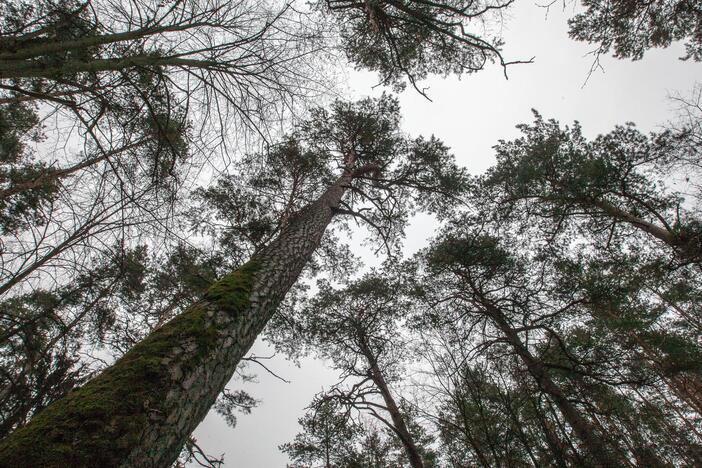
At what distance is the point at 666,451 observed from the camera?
1160 centimetres

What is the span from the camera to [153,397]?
127 cm

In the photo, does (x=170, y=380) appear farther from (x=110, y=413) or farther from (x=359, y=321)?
(x=359, y=321)

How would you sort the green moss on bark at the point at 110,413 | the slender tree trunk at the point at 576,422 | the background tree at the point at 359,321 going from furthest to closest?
the background tree at the point at 359,321 < the slender tree trunk at the point at 576,422 < the green moss on bark at the point at 110,413

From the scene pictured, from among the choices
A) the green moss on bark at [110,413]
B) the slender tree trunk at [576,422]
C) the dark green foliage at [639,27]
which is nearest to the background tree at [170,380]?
the green moss on bark at [110,413]

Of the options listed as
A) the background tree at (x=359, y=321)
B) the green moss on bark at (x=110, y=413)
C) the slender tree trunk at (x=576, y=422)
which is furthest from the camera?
the background tree at (x=359, y=321)

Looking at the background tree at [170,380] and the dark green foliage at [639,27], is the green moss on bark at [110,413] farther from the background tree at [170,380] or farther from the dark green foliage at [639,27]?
the dark green foliage at [639,27]

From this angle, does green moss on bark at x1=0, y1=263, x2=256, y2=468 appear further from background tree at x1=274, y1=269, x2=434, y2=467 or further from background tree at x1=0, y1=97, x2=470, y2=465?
background tree at x1=274, y1=269, x2=434, y2=467

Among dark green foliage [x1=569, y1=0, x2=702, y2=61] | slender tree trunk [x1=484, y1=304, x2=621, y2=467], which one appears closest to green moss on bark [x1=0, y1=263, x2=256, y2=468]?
slender tree trunk [x1=484, y1=304, x2=621, y2=467]

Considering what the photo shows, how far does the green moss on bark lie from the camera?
0.93 metres

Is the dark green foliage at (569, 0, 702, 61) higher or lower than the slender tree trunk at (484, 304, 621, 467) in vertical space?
higher

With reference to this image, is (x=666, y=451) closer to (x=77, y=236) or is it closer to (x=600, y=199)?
(x=600, y=199)

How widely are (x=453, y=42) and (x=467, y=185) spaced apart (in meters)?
3.16

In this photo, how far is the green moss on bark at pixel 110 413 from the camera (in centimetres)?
93

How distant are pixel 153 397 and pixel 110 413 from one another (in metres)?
0.17
